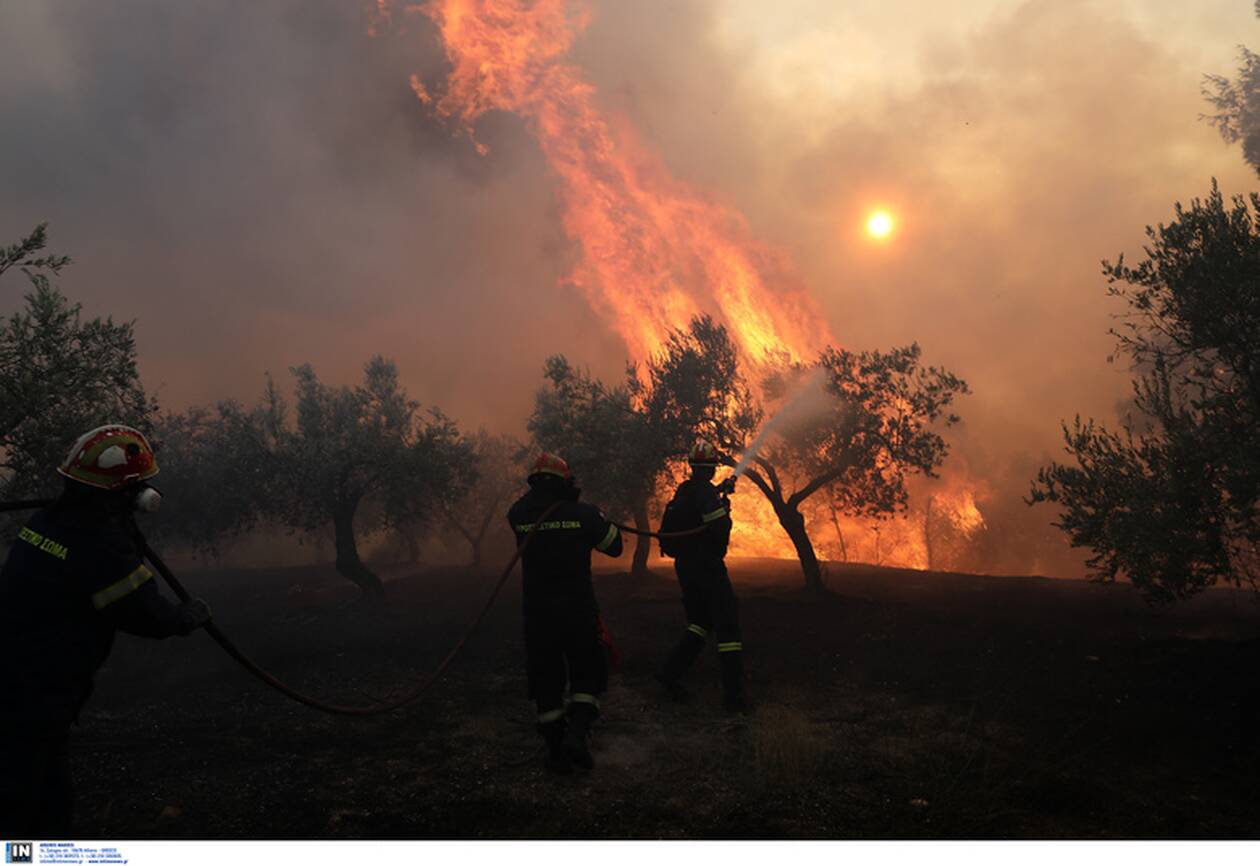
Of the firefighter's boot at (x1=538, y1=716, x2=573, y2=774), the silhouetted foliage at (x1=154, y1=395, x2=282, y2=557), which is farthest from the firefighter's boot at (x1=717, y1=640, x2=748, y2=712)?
the silhouetted foliage at (x1=154, y1=395, x2=282, y2=557)

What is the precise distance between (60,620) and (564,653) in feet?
15.5

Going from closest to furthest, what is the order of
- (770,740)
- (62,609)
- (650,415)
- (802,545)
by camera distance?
(62,609)
(770,740)
(802,545)
(650,415)

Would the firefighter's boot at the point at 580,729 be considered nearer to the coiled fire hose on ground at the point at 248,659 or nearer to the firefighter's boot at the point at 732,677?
the coiled fire hose on ground at the point at 248,659

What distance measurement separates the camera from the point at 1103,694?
9.60 meters

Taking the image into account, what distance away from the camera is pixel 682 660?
397 inches

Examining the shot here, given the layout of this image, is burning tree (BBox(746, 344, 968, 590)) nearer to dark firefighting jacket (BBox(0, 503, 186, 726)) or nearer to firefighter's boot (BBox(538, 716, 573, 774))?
firefighter's boot (BBox(538, 716, 573, 774))

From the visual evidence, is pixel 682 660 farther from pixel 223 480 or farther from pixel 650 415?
pixel 223 480

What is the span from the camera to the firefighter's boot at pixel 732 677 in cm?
943

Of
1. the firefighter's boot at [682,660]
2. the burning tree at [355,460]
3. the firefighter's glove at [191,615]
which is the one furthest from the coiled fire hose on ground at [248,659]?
the burning tree at [355,460]

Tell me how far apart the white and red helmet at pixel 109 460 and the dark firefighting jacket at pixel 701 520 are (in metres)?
6.78

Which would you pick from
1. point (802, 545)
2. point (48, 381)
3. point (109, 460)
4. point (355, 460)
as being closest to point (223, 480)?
point (355, 460)

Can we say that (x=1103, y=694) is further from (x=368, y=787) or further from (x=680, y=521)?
(x=368, y=787)

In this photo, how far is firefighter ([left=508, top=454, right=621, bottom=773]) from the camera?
7.66m

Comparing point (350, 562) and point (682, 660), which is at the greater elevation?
point (350, 562)
